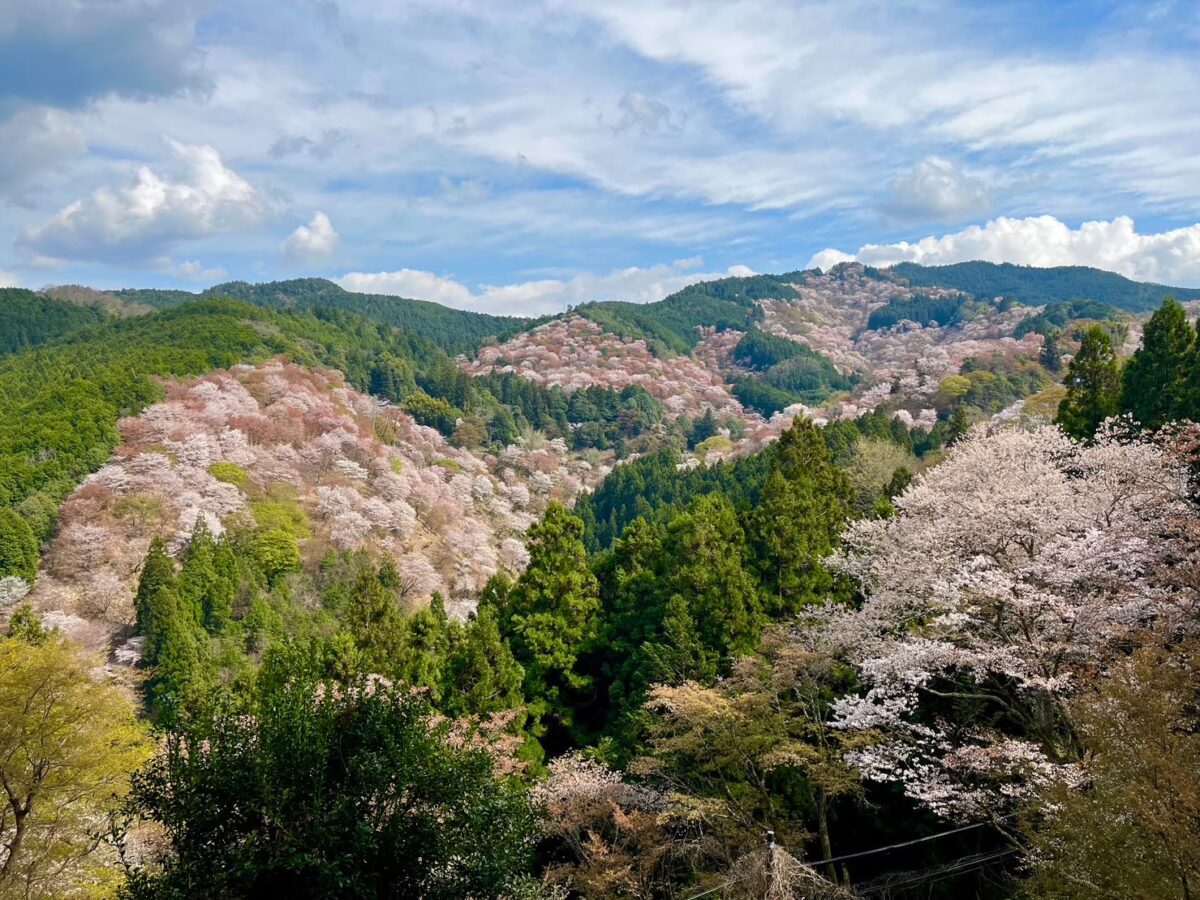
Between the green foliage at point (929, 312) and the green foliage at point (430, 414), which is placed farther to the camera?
the green foliage at point (929, 312)

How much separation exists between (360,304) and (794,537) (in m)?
184

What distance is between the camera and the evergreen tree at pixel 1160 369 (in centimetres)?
2517

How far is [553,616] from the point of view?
24.6 metres

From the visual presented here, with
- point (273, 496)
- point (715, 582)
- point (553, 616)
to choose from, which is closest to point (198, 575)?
point (273, 496)

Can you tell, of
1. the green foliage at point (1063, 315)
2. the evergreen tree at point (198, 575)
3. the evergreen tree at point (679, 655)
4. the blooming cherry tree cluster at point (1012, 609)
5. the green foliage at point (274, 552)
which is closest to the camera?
the blooming cherry tree cluster at point (1012, 609)

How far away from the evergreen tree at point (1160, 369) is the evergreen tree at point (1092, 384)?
1.23 m

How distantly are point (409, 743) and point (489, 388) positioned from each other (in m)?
99.0

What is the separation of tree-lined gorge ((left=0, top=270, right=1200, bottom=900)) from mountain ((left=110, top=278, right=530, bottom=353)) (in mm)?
116926

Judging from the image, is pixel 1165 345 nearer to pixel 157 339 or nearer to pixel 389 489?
pixel 389 489

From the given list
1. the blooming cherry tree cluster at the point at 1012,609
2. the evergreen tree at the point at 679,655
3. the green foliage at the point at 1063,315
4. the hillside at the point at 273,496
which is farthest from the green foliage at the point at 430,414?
the green foliage at the point at 1063,315

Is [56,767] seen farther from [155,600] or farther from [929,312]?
[929,312]

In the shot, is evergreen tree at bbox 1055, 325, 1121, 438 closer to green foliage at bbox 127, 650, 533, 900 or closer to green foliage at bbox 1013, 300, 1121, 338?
green foliage at bbox 127, 650, 533, 900

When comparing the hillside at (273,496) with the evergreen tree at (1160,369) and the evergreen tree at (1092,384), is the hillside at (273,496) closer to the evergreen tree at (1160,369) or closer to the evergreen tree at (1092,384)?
the evergreen tree at (1092,384)

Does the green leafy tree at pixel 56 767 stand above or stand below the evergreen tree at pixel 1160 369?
below
